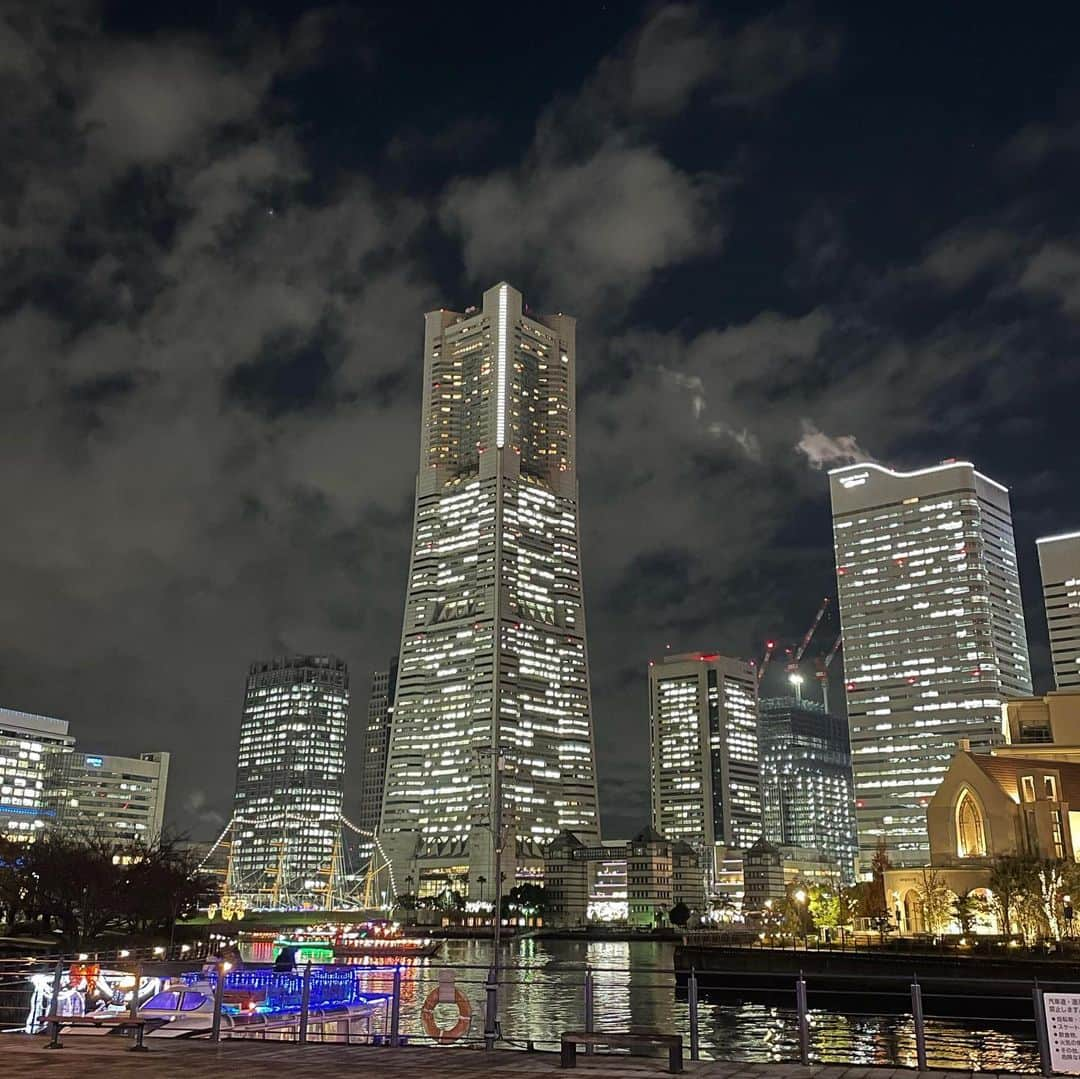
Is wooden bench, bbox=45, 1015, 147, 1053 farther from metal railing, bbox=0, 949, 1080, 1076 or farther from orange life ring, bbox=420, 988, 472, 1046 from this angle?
orange life ring, bbox=420, 988, 472, 1046

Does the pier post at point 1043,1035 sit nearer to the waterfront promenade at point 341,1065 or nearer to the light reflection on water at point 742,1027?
the waterfront promenade at point 341,1065

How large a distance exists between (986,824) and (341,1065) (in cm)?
10648

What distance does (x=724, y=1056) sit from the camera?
1784 inches

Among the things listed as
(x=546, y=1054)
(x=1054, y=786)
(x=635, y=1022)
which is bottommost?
(x=635, y=1022)

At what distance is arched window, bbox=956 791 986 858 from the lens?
114312mm

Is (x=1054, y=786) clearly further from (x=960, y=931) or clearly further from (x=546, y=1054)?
(x=546, y=1054)

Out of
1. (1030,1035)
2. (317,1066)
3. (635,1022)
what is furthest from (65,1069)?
(1030,1035)

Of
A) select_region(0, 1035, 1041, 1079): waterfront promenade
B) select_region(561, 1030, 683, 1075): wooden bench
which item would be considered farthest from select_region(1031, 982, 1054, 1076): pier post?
select_region(561, 1030, 683, 1075): wooden bench

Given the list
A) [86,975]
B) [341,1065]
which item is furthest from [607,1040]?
[86,975]

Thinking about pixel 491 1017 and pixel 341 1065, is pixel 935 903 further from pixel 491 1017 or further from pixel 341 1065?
pixel 341 1065

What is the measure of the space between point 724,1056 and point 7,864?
312 ft

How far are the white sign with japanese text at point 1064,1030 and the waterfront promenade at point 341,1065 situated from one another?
3.51ft

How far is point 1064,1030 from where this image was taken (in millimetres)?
18938

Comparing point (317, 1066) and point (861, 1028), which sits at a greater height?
point (317, 1066)
